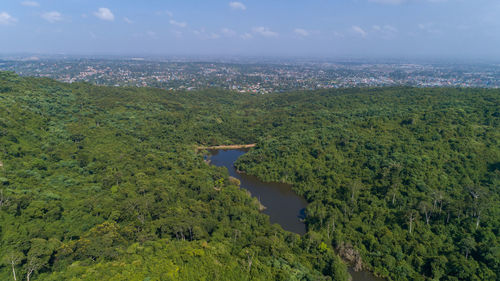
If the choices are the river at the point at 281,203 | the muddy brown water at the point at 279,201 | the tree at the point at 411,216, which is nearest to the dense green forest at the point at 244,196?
the tree at the point at 411,216

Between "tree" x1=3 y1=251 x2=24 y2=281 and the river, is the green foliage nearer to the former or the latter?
"tree" x1=3 y1=251 x2=24 y2=281

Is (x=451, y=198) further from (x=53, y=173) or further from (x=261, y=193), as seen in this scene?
(x=53, y=173)

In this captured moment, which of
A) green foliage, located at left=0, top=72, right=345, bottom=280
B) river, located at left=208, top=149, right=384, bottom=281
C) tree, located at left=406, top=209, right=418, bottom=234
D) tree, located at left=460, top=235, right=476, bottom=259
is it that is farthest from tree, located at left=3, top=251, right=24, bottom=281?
tree, located at left=460, top=235, right=476, bottom=259

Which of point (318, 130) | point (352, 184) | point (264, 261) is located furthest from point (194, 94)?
point (264, 261)

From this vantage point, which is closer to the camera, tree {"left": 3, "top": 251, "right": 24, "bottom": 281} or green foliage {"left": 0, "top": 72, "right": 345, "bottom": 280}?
tree {"left": 3, "top": 251, "right": 24, "bottom": 281}

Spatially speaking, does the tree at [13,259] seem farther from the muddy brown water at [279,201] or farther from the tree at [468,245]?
the tree at [468,245]

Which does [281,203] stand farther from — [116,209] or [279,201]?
[116,209]
